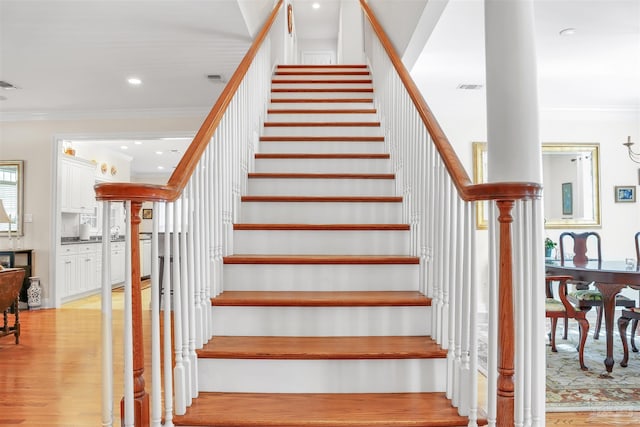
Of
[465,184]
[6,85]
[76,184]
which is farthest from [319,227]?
[76,184]

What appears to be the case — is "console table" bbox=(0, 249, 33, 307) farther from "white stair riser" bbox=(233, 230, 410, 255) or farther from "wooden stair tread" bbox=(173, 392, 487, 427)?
"wooden stair tread" bbox=(173, 392, 487, 427)

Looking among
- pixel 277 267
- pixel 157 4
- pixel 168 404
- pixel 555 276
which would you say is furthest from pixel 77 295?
pixel 555 276

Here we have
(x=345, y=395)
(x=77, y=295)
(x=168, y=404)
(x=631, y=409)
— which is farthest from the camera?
(x=77, y=295)

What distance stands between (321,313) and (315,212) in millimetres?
918

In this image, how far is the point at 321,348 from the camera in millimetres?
1886

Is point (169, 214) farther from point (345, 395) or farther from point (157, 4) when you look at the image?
point (157, 4)

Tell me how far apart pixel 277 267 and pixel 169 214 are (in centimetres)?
84

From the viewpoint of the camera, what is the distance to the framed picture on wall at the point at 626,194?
5914 mm

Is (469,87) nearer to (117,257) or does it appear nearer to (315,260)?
(315,260)

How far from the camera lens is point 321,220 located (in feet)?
9.34

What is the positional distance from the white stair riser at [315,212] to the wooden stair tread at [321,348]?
38.2 inches

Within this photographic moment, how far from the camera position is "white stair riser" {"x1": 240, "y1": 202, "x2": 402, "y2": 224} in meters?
2.83

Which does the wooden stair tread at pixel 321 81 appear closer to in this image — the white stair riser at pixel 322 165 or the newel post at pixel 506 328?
the white stair riser at pixel 322 165

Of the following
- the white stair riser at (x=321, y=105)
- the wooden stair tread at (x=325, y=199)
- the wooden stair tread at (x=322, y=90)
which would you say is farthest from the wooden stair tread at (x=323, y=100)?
the wooden stair tread at (x=325, y=199)
